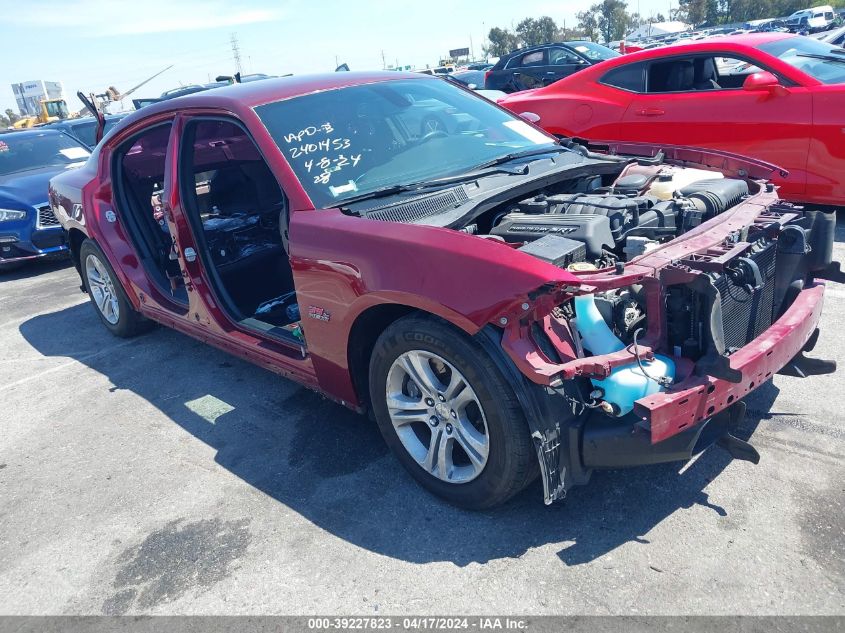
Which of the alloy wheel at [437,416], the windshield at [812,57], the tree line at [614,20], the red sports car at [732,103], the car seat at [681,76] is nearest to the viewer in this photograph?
the alloy wheel at [437,416]

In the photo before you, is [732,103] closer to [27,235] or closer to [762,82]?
[762,82]

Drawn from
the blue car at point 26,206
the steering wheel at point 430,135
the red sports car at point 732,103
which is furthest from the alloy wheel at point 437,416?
the blue car at point 26,206

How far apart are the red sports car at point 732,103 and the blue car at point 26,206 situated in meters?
5.67

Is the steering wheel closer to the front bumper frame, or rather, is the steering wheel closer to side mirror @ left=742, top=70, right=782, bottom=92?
the front bumper frame

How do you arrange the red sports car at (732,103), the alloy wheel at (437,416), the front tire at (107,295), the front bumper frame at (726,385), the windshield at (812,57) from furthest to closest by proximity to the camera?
1. the windshield at (812,57)
2. the red sports car at (732,103)
3. the front tire at (107,295)
4. the alloy wheel at (437,416)
5. the front bumper frame at (726,385)

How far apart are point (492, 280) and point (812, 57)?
→ 207 inches

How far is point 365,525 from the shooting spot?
2762mm

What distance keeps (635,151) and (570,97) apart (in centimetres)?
291

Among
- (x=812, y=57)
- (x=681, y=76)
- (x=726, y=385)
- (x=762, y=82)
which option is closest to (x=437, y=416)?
(x=726, y=385)

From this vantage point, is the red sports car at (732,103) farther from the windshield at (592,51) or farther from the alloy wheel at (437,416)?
the windshield at (592,51)

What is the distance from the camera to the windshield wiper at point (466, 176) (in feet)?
10.2

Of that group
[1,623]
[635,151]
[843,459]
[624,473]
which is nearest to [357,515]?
[624,473]

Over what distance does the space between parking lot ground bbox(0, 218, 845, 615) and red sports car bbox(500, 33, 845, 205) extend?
210cm

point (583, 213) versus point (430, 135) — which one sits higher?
point (430, 135)
